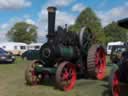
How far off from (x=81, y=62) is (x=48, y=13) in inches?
94.3

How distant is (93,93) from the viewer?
9.73 m

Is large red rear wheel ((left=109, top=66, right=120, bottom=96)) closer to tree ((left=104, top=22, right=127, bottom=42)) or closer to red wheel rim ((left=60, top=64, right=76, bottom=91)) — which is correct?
red wheel rim ((left=60, top=64, right=76, bottom=91))

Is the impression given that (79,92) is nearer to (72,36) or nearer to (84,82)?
(84,82)

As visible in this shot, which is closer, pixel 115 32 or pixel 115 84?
pixel 115 84

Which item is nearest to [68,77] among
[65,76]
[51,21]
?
[65,76]

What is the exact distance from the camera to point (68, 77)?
11.1m

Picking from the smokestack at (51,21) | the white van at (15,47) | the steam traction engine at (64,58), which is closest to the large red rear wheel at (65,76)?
the steam traction engine at (64,58)

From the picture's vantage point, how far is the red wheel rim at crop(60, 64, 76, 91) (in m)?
10.7

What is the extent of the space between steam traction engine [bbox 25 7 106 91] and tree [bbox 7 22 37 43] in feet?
239

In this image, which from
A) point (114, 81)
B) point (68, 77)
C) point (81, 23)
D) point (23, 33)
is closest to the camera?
point (114, 81)

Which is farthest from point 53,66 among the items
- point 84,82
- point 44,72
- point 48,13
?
point 48,13

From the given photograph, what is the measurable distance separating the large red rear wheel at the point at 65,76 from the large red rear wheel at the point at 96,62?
0.95 meters

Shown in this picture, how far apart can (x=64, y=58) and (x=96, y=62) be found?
5.67 feet

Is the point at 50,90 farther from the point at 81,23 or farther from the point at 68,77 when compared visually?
the point at 81,23
